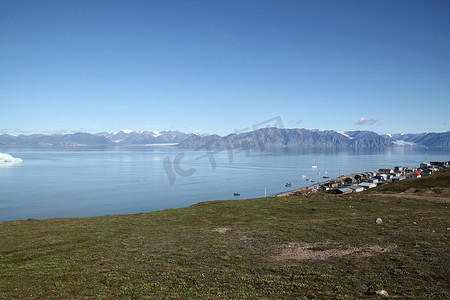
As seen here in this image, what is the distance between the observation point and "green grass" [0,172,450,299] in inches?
310

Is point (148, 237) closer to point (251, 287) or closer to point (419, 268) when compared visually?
point (251, 287)

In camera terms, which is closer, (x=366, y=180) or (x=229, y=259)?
(x=229, y=259)

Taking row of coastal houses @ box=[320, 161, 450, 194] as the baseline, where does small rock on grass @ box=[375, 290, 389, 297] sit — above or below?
above

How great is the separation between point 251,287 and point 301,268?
2.25m

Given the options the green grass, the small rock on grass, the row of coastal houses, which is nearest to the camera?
the small rock on grass

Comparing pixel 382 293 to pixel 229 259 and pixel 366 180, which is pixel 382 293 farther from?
pixel 366 180

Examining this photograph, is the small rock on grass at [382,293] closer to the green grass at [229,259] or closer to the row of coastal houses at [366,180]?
the green grass at [229,259]

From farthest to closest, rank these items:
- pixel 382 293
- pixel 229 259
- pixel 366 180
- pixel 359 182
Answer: pixel 359 182
pixel 366 180
pixel 229 259
pixel 382 293

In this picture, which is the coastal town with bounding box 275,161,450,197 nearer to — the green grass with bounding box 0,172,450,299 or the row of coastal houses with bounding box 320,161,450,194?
the row of coastal houses with bounding box 320,161,450,194

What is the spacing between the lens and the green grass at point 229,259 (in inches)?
310

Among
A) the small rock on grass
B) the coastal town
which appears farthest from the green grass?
the coastal town

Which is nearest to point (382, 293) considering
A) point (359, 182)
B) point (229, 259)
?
point (229, 259)

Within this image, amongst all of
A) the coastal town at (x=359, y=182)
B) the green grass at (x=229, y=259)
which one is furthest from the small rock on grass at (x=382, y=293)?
the coastal town at (x=359, y=182)

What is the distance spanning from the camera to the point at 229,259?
10633 mm
